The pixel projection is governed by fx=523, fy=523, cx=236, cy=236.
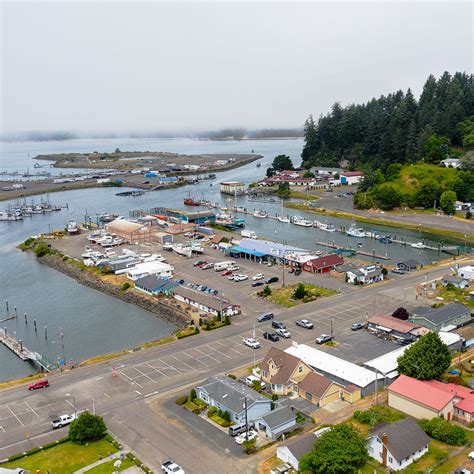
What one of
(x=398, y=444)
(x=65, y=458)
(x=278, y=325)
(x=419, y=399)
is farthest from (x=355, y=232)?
(x=65, y=458)

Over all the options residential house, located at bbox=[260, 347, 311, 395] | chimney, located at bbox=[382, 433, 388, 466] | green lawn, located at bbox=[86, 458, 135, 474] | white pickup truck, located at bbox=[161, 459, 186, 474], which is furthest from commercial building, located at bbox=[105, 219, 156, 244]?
chimney, located at bbox=[382, 433, 388, 466]

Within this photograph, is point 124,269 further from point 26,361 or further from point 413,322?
point 413,322

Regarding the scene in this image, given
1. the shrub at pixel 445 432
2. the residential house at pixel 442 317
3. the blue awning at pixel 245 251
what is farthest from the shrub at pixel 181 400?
the blue awning at pixel 245 251

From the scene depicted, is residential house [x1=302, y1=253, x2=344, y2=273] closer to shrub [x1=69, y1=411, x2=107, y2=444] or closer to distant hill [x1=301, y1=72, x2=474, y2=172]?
shrub [x1=69, y1=411, x2=107, y2=444]

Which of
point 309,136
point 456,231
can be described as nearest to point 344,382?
point 456,231

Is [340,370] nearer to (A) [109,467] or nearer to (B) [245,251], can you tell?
(A) [109,467]
